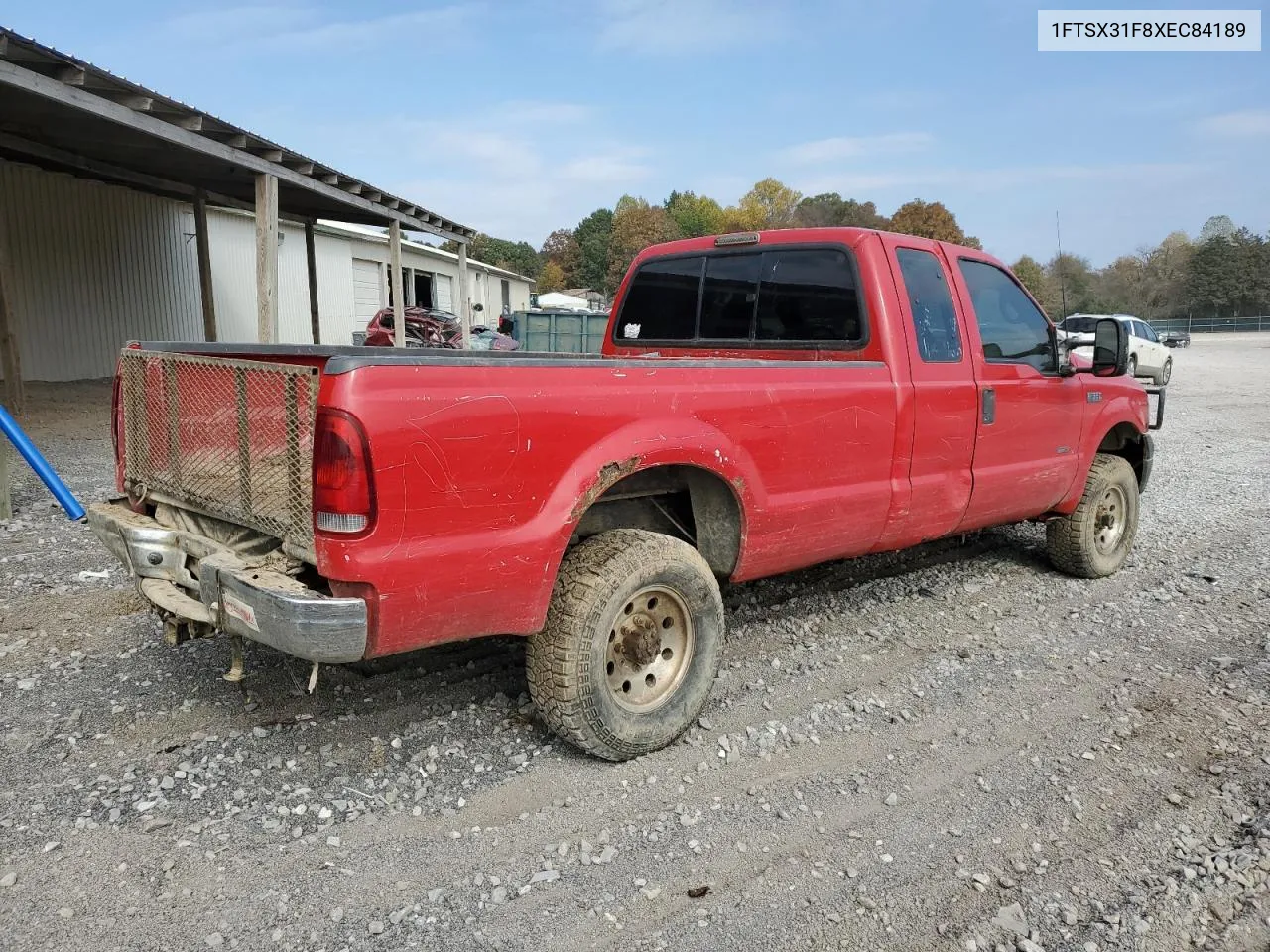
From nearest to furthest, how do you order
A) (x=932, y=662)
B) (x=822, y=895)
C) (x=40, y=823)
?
(x=822, y=895), (x=40, y=823), (x=932, y=662)

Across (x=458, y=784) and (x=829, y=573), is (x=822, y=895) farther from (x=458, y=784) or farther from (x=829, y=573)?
(x=829, y=573)

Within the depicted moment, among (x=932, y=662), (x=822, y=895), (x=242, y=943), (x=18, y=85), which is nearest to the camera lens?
(x=242, y=943)

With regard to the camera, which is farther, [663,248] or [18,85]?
[18,85]

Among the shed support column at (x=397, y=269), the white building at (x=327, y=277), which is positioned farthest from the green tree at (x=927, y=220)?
the shed support column at (x=397, y=269)

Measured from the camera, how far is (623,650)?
3.21 metres

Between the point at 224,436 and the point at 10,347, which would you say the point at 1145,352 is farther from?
the point at 224,436

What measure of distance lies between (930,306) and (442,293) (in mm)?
26667

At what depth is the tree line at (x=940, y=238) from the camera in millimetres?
64062

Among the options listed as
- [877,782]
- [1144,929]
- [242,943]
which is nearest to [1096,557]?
[877,782]

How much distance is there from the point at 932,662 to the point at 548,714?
2070 mm

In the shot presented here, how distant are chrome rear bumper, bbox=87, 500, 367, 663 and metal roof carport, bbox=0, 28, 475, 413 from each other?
5731mm

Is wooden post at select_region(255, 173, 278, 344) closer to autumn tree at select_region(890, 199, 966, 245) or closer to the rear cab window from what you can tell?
the rear cab window

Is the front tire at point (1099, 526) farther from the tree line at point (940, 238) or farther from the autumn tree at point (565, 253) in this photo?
the autumn tree at point (565, 253)

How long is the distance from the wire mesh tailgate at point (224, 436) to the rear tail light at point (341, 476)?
49 mm
